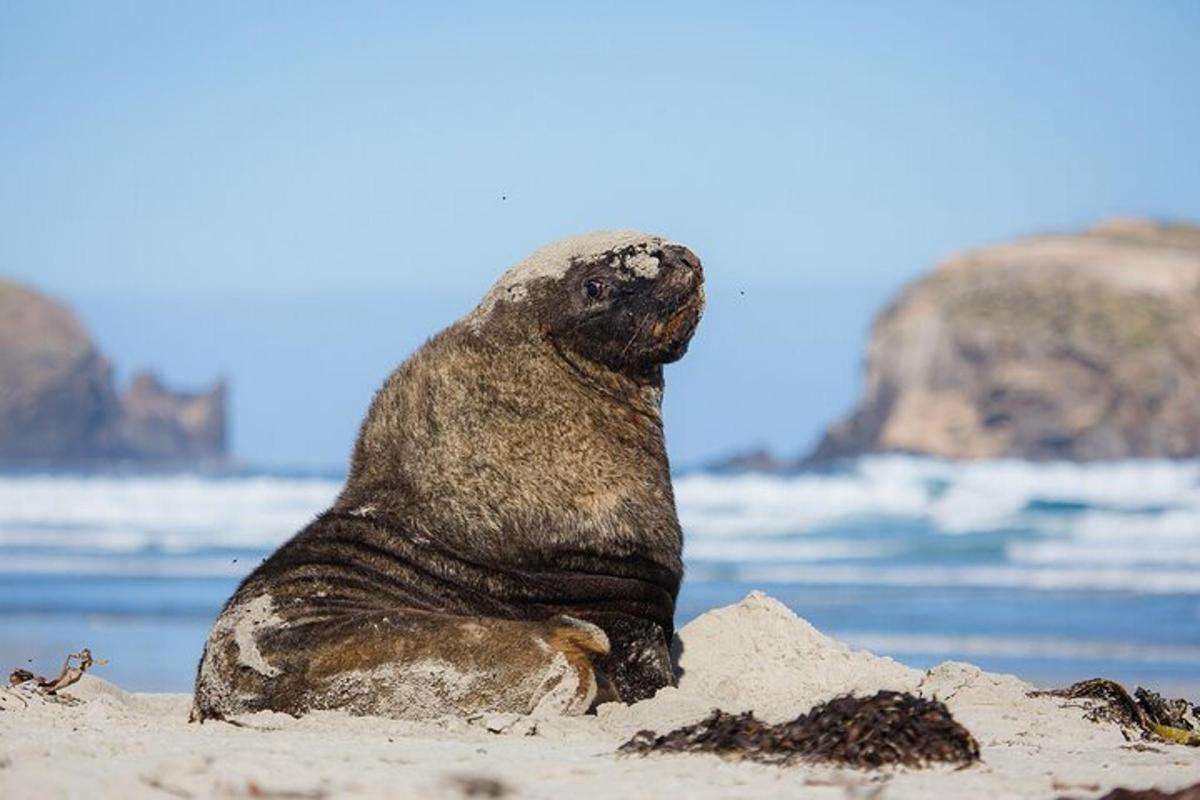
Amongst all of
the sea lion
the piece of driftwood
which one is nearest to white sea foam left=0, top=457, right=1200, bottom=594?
the sea lion

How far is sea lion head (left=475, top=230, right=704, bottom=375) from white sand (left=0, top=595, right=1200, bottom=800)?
129cm

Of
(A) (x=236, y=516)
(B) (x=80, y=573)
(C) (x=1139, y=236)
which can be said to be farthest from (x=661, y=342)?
(C) (x=1139, y=236)

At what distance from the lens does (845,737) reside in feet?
18.6

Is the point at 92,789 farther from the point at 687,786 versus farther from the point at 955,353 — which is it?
the point at 955,353

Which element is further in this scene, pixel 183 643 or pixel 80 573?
pixel 80 573

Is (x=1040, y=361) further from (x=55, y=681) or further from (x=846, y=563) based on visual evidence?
(x=55, y=681)

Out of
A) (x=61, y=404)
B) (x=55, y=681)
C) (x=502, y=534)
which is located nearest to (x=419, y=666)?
(x=502, y=534)

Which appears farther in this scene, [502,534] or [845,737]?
[502,534]

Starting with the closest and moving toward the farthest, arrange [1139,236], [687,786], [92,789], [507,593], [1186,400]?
[92,789] < [687,786] < [507,593] < [1186,400] < [1139,236]

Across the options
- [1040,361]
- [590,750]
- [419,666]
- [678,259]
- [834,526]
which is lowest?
[590,750]

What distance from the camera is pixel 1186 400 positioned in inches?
3248

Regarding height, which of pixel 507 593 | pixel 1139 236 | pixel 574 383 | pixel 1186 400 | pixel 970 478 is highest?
pixel 1139 236

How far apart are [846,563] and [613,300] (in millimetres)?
18809

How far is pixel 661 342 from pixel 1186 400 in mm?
79053
